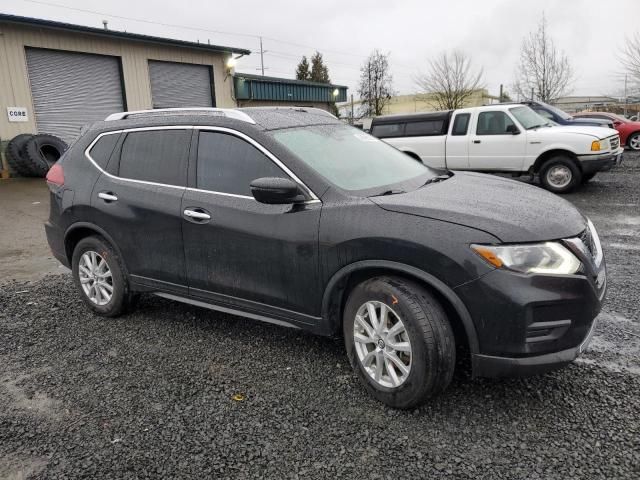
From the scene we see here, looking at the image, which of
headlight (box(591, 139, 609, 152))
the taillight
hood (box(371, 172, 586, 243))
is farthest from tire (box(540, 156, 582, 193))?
the taillight

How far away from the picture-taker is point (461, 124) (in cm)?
1130

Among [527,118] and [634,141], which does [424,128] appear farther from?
[634,141]

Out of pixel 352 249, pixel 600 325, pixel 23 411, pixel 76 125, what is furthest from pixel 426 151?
pixel 76 125

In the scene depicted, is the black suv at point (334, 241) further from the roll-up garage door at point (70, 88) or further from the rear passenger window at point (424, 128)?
the roll-up garage door at point (70, 88)

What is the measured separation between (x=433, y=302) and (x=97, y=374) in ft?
7.70

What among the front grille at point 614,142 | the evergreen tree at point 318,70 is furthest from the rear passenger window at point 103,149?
the evergreen tree at point 318,70

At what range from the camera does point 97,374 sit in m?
3.42

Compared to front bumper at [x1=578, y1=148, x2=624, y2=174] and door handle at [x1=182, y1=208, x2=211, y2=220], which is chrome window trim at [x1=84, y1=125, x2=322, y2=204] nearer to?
door handle at [x1=182, y1=208, x2=211, y2=220]

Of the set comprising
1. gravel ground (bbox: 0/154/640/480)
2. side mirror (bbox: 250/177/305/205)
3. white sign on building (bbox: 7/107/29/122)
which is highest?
white sign on building (bbox: 7/107/29/122)

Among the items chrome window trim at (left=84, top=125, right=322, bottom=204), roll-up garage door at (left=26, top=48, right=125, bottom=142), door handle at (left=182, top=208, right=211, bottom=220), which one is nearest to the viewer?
chrome window trim at (left=84, top=125, right=322, bottom=204)

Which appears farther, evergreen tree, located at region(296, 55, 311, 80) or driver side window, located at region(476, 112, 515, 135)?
evergreen tree, located at region(296, 55, 311, 80)

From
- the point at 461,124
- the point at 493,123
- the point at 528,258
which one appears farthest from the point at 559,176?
the point at 528,258

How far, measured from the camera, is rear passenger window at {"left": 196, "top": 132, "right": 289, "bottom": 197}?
337cm

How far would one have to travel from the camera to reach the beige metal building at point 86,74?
1420 centimetres
